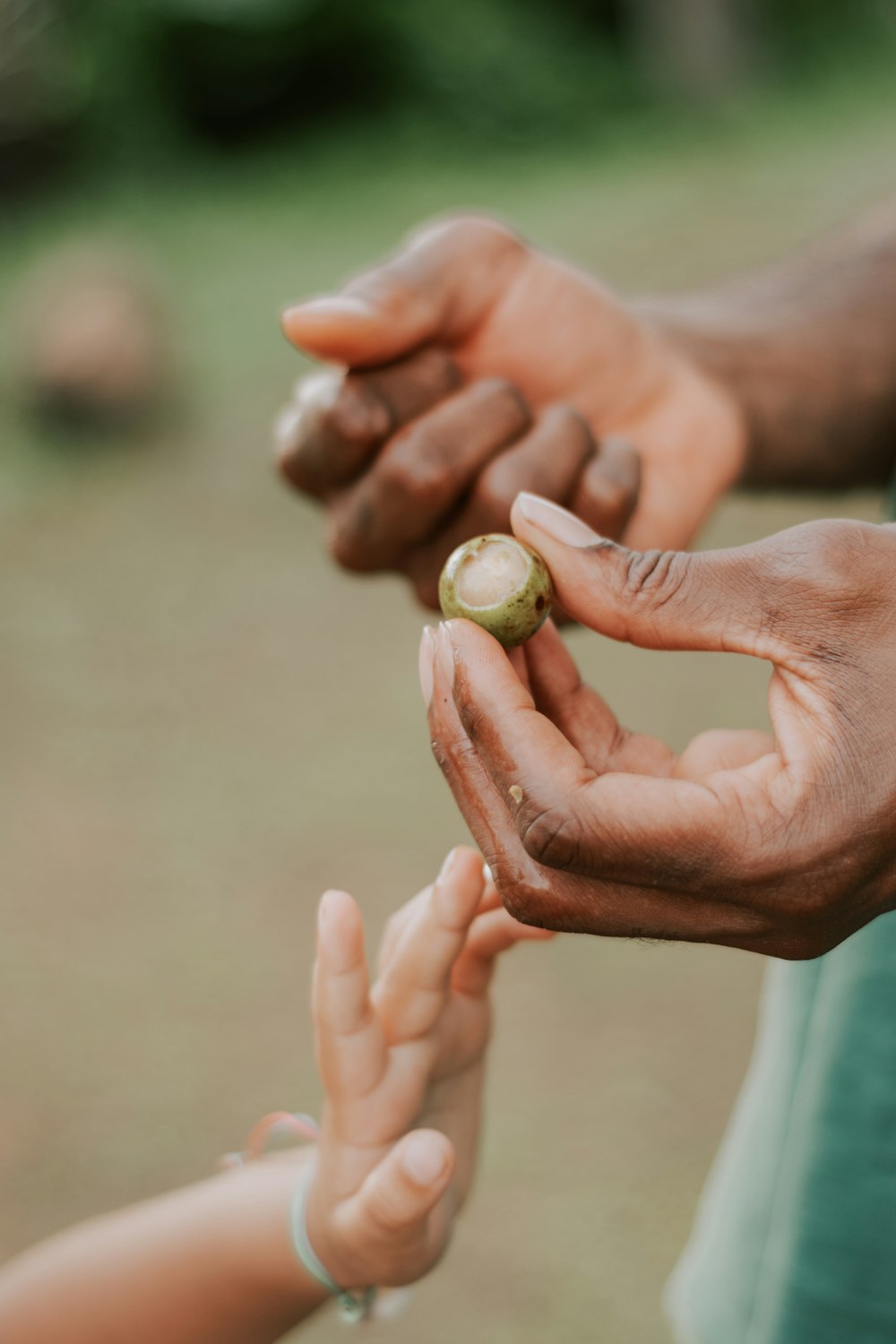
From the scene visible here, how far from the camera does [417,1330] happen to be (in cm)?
304

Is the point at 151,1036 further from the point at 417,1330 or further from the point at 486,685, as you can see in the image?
the point at 486,685

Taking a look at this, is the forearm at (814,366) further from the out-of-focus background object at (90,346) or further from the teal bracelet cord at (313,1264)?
the out-of-focus background object at (90,346)

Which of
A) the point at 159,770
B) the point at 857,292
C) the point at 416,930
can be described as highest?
the point at 857,292

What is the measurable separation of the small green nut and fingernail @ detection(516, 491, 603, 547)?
11 centimetres

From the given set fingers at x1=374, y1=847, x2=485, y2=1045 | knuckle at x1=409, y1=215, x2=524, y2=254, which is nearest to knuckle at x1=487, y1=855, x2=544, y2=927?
fingers at x1=374, y1=847, x2=485, y2=1045

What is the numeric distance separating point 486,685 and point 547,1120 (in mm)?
2332

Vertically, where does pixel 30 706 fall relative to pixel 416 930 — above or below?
below

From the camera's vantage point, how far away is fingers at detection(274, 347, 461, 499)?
2346 mm

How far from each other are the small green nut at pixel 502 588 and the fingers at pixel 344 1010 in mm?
448

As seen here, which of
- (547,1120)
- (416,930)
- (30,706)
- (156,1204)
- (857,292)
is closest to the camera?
(416,930)

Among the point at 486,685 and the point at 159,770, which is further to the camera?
the point at 159,770

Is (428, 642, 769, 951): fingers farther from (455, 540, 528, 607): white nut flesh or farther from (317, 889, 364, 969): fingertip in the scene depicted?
(455, 540, 528, 607): white nut flesh

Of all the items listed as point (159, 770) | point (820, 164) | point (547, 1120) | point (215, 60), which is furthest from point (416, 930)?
point (215, 60)

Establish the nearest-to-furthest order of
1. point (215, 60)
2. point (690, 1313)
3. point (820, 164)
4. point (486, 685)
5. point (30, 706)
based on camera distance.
→ point (486, 685), point (690, 1313), point (30, 706), point (820, 164), point (215, 60)
